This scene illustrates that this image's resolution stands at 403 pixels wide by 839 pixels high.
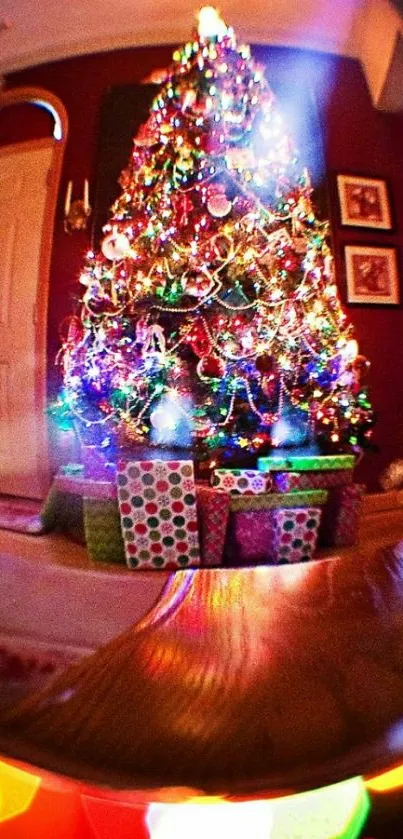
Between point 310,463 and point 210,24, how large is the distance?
0.69 feet

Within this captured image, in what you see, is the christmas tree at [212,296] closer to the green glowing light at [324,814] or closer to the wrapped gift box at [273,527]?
the wrapped gift box at [273,527]

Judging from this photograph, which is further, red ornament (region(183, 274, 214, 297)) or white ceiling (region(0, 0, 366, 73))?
red ornament (region(183, 274, 214, 297))

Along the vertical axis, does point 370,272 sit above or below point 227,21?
below

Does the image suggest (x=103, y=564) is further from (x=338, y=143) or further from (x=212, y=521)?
(x=338, y=143)

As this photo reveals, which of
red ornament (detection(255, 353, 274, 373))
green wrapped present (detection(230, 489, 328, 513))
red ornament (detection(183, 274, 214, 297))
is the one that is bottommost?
green wrapped present (detection(230, 489, 328, 513))

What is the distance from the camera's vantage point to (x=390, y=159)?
314 mm

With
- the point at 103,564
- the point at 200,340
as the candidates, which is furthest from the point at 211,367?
the point at 103,564

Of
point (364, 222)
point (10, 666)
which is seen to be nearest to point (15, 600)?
point (10, 666)

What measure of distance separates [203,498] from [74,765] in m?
0.18

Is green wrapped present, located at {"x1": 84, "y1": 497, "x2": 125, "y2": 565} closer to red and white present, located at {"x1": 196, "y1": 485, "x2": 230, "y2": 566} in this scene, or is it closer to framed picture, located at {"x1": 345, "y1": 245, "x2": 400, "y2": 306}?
red and white present, located at {"x1": 196, "y1": 485, "x2": 230, "y2": 566}

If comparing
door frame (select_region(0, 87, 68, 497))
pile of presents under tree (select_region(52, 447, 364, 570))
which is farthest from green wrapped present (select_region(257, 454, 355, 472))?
door frame (select_region(0, 87, 68, 497))

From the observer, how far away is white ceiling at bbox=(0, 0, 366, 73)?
276 millimetres

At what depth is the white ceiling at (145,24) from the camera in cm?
28

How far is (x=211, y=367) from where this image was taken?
Answer: 359mm
